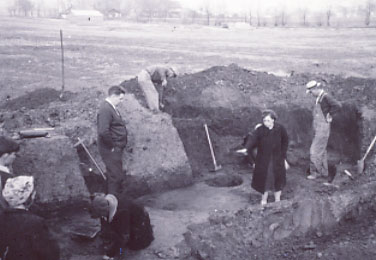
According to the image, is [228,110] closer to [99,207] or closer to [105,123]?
[105,123]

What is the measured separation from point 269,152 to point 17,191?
4182 mm

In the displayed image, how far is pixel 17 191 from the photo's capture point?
3.26 m

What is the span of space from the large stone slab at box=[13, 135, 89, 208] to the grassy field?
631cm

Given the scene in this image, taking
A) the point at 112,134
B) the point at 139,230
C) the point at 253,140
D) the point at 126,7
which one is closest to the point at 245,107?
the point at 253,140

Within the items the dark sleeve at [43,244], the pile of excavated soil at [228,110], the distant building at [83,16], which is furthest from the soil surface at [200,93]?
the dark sleeve at [43,244]

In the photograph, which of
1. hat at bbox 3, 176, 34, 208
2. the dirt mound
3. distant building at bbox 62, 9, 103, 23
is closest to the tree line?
distant building at bbox 62, 9, 103, 23

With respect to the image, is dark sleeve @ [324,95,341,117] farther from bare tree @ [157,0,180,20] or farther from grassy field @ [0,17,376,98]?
bare tree @ [157,0,180,20]

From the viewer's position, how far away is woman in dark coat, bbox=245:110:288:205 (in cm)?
630

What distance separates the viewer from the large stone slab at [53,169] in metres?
6.41

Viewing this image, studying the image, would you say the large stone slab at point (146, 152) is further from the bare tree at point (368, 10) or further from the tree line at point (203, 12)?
the tree line at point (203, 12)

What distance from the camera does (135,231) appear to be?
5027mm

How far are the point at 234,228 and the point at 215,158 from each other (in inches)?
158

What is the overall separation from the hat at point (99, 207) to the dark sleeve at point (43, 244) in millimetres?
893

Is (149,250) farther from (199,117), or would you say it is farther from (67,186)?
(199,117)
